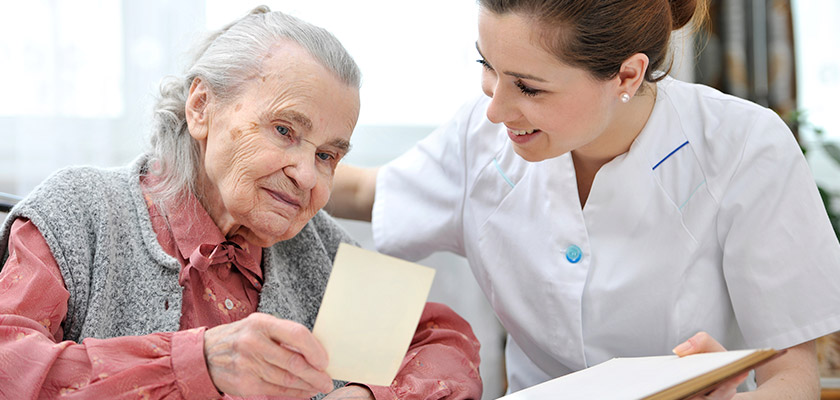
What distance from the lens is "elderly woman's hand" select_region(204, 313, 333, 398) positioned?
37.1 inches

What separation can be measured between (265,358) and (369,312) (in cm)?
14

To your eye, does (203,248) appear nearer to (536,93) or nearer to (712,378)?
(536,93)

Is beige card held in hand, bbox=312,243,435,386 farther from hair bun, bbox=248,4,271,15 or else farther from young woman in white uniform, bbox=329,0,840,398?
hair bun, bbox=248,4,271,15

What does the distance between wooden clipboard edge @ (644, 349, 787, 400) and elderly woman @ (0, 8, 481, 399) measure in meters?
0.42

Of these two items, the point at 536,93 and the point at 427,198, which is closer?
the point at 536,93

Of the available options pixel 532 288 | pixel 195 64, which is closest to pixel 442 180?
pixel 532 288

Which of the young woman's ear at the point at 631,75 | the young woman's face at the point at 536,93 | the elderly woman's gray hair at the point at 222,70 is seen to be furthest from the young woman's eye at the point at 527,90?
the elderly woman's gray hair at the point at 222,70

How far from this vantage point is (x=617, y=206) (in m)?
1.49

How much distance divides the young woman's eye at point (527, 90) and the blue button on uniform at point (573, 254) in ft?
1.07

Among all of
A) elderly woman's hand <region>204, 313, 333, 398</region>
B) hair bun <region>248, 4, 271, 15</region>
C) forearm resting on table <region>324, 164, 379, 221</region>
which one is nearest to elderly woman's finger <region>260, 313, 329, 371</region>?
elderly woman's hand <region>204, 313, 333, 398</region>

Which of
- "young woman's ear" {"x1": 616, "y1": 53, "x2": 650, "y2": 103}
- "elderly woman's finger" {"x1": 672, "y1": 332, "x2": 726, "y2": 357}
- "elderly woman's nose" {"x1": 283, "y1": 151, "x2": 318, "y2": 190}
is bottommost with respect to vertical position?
"elderly woman's finger" {"x1": 672, "y1": 332, "x2": 726, "y2": 357}

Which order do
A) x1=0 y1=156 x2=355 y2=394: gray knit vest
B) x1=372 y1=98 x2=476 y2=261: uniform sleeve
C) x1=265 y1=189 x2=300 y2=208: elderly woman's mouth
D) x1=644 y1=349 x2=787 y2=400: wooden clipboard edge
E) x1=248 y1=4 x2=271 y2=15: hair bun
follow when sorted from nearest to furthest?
1. x1=644 y1=349 x2=787 y2=400: wooden clipboard edge
2. x1=0 y1=156 x2=355 y2=394: gray knit vest
3. x1=265 y1=189 x2=300 y2=208: elderly woman's mouth
4. x1=248 y1=4 x2=271 y2=15: hair bun
5. x1=372 y1=98 x2=476 y2=261: uniform sleeve

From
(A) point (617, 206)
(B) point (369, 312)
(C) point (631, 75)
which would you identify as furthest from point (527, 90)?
(B) point (369, 312)

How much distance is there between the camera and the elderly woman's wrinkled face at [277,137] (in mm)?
1228
